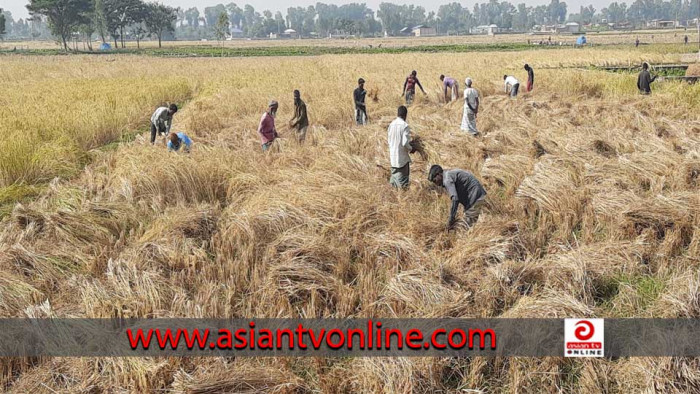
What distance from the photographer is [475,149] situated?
27.2ft

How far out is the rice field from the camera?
10.9 feet

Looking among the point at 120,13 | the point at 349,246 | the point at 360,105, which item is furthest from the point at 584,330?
the point at 120,13

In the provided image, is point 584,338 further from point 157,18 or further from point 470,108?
point 157,18

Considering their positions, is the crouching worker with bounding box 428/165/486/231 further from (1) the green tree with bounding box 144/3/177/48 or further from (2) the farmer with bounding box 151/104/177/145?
(1) the green tree with bounding box 144/3/177/48

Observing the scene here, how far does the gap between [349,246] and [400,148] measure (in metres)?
1.83

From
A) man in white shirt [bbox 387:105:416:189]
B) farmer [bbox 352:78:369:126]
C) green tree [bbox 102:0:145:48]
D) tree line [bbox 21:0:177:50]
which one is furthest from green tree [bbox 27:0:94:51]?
man in white shirt [bbox 387:105:416:189]

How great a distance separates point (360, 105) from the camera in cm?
1131

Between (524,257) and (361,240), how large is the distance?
1603mm

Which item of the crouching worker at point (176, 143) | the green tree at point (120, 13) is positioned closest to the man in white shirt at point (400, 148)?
the crouching worker at point (176, 143)

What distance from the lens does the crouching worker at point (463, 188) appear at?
5.21 metres

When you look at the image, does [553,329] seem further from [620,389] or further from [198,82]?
[198,82]

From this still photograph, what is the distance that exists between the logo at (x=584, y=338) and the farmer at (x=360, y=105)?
315 inches

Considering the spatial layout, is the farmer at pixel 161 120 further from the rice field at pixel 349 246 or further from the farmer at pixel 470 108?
the farmer at pixel 470 108

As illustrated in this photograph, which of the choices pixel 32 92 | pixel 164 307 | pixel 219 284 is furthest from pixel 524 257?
pixel 32 92
